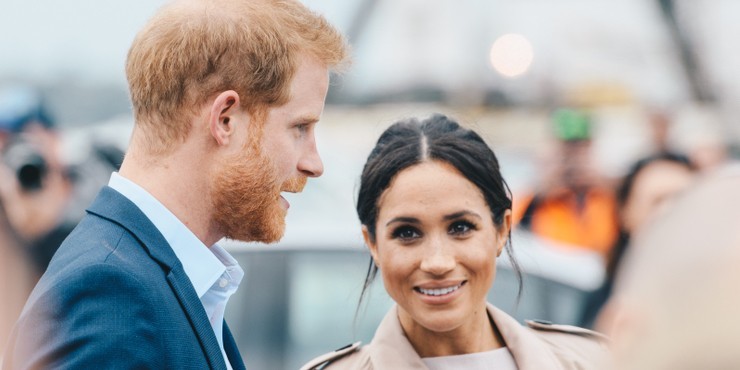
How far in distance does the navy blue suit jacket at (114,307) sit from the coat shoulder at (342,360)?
0.57m

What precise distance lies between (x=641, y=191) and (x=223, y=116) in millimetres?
2575

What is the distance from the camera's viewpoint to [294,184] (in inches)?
83.1

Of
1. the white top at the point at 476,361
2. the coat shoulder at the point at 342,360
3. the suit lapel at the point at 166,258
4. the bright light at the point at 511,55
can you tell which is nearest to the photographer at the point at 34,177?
the coat shoulder at the point at 342,360

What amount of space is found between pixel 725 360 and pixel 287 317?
3.55m

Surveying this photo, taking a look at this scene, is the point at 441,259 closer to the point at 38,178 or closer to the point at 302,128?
the point at 302,128

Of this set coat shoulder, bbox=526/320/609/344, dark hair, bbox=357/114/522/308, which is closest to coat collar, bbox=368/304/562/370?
coat shoulder, bbox=526/320/609/344

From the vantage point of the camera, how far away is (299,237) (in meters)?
4.46

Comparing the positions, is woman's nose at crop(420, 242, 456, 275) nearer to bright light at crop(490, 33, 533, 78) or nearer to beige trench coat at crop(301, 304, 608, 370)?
beige trench coat at crop(301, 304, 608, 370)

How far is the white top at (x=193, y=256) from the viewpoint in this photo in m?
1.93

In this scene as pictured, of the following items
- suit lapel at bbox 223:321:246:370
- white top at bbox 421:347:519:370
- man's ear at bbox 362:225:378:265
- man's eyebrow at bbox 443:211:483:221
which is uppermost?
man's eyebrow at bbox 443:211:483:221

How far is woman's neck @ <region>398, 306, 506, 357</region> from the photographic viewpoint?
2.37 meters

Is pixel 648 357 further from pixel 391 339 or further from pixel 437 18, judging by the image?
pixel 437 18

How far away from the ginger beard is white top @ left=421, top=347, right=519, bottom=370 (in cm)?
51

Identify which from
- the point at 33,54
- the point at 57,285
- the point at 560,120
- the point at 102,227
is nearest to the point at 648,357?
the point at 57,285
